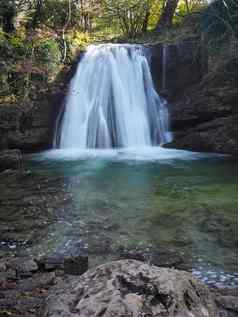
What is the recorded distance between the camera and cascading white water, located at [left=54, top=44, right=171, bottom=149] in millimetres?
14672

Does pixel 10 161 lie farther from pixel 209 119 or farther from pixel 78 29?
pixel 78 29

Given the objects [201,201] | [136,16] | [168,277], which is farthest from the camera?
[136,16]

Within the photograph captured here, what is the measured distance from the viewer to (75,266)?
4.47 meters

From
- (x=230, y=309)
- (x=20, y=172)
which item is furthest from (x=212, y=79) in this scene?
(x=230, y=309)

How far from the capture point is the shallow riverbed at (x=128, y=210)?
5352 millimetres

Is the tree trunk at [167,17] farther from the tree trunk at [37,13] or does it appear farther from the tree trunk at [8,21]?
the tree trunk at [8,21]

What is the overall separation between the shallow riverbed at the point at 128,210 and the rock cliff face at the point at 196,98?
178cm

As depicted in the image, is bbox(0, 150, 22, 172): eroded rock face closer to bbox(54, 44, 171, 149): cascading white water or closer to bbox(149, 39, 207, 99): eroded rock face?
bbox(54, 44, 171, 149): cascading white water

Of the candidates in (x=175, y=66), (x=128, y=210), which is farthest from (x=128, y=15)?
(x=128, y=210)

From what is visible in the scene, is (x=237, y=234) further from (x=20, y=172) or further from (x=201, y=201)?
(x=20, y=172)

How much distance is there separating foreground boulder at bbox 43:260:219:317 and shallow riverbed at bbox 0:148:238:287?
78.0 inches

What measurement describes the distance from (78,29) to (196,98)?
741 centimetres

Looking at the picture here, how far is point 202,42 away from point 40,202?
9.71 meters

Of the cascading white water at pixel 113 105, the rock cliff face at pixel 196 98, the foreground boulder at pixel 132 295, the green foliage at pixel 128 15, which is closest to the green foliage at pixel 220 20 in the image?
the rock cliff face at pixel 196 98
